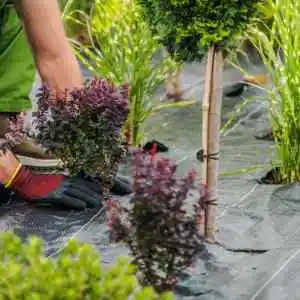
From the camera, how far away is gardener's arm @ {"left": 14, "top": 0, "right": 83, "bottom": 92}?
346 centimetres

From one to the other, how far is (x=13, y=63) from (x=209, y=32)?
1205 mm

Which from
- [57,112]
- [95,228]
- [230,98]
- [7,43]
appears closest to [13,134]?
[57,112]

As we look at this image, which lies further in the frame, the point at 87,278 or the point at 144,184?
the point at 144,184

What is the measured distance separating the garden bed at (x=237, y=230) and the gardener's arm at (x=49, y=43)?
53cm

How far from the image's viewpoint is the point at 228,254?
3.24 meters

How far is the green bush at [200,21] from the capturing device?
3.07 metres

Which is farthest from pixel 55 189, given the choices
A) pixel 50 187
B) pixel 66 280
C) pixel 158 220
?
pixel 66 280

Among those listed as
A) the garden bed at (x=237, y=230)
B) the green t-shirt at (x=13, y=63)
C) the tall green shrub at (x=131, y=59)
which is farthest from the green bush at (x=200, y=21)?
the tall green shrub at (x=131, y=59)

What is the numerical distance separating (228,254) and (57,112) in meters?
0.83

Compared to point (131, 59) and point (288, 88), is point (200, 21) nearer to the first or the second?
point (288, 88)

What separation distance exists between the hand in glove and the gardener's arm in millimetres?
361

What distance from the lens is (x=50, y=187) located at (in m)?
3.62

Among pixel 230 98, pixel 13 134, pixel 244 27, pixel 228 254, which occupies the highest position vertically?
pixel 244 27

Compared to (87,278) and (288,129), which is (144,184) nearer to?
(87,278)
